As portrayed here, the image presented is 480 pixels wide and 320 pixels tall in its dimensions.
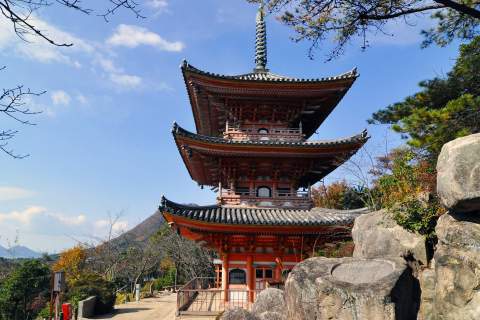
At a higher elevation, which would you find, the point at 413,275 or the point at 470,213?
the point at 470,213

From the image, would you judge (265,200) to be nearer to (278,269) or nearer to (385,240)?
(278,269)

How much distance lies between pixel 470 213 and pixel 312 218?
599 cm

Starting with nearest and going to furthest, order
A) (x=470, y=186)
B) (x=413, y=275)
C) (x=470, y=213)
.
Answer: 1. (x=470, y=186)
2. (x=470, y=213)
3. (x=413, y=275)

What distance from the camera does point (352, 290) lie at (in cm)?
731

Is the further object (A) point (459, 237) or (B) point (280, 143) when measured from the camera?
(B) point (280, 143)

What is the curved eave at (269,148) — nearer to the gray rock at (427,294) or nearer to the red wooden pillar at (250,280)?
the red wooden pillar at (250,280)

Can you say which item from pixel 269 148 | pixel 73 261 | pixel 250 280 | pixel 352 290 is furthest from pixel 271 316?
pixel 73 261

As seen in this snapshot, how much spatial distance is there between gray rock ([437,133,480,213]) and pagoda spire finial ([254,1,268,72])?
41.5 feet

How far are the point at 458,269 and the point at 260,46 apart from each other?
53.3 ft

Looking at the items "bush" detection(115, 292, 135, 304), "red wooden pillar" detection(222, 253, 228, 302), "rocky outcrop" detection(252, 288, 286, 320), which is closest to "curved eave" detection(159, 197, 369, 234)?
"red wooden pillar" detection(222, 253, 228, 302)

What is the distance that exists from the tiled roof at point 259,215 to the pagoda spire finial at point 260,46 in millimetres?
8348

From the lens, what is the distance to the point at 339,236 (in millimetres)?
13828

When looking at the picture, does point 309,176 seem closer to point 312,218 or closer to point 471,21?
point 312,218

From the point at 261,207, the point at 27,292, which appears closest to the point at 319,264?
the point at 261,207
